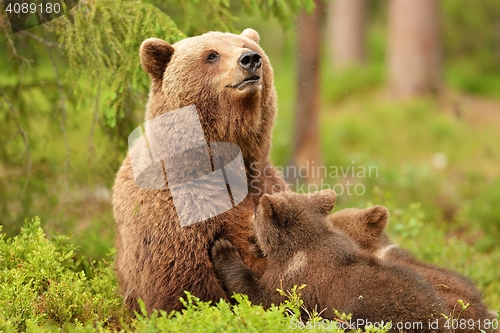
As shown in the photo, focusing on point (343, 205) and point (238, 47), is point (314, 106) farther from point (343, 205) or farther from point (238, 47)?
point (238, 47)

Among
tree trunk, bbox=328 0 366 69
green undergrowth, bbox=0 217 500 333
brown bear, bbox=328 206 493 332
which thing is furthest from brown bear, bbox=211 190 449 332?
tree trunk, bbox=328 0 366 69

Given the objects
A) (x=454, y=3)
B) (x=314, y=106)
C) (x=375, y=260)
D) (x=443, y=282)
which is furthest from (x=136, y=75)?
(x=454, y=3)

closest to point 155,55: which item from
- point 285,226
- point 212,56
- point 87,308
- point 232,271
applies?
point 212,56

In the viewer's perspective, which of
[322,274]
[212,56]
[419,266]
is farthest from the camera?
[419,266]

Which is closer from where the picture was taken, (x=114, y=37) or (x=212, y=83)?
(x=212, y=83)

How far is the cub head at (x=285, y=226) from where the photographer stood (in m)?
4.73

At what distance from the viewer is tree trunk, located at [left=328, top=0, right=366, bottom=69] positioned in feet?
75.2

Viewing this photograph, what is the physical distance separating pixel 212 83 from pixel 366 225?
179 centimetres

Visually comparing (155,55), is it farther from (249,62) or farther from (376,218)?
(376,218)

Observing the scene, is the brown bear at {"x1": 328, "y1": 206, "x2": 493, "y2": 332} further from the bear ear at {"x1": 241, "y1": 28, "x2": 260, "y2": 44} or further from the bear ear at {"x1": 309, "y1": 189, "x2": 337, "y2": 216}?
the bear ear at {"x1": 241, "y1": 28, "x2": 260, "y2": 44}

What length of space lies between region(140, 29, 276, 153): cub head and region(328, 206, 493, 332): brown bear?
1.13 m

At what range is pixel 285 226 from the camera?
481cm

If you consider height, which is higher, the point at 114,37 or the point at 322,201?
the point at 114,37

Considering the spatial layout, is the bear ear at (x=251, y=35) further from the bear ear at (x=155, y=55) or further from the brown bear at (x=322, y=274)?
the brown bear at (x=322, y=274)
